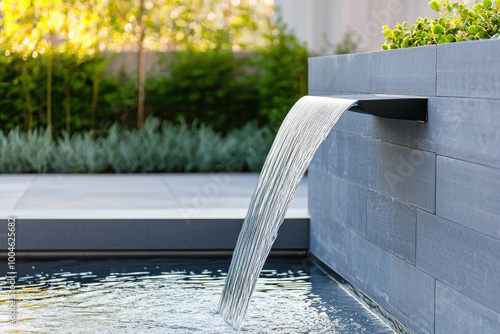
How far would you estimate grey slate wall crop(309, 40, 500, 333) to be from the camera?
3.25m

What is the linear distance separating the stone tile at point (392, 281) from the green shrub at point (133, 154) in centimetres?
516

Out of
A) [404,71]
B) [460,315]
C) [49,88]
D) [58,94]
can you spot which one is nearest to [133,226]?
[404,71]

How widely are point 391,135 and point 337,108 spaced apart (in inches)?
19.5

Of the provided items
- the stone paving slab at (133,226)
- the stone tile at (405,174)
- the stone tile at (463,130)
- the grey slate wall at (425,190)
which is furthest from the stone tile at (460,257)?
the stone paving slab at (133,226)

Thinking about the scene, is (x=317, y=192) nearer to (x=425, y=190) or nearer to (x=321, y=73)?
(x=321, y=73)

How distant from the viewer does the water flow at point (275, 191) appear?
4.23m

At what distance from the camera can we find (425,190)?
3889 millimetres

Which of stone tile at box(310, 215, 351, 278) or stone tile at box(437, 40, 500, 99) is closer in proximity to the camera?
stone tile at box(437, 40, 500, 99)

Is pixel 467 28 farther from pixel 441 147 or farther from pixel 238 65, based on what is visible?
pixel 238 65

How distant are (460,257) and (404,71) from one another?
46.3 inches

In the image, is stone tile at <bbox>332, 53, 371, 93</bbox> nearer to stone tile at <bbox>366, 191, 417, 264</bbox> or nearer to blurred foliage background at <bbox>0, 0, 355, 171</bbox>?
stone tile at <bbox>366, 191, 417, 264</bbox>

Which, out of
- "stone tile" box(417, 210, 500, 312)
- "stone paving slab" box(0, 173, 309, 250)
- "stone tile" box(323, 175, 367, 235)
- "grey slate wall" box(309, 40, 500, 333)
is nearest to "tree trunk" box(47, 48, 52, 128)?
"stone paving slab" box(0, 173, 309, 250)

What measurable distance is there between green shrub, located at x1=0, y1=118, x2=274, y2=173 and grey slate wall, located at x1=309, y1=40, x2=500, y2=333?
467cm

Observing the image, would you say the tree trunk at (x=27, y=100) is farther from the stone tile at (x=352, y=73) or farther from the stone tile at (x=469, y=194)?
the stone tile at (x=469, y=194)
